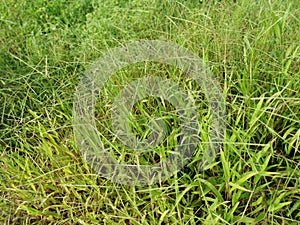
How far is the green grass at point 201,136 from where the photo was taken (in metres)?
1.59

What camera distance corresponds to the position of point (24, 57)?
96.6 inches

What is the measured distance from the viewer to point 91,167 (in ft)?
5.74

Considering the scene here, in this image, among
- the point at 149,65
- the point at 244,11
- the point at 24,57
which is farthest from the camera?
the point at 24,57

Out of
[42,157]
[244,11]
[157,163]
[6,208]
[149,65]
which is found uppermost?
[244,11]

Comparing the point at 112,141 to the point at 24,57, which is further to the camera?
the point at 24,57

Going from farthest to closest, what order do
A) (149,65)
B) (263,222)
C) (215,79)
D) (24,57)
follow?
1. (24,57)
2. (149,65)
3. (215,79)
4. (263,222)

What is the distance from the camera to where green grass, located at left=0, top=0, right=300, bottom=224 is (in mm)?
1592

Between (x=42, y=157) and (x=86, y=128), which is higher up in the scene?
(x=86, y=128)

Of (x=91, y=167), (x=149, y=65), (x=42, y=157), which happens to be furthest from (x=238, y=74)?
(x=42, y=157)

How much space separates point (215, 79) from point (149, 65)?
1.14 ft

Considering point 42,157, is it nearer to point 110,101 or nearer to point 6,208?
point 6,208

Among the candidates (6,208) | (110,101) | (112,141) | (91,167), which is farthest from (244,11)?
(6,208)

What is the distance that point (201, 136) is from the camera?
5.54 feet

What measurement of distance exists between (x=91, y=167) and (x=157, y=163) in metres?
0.27
